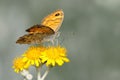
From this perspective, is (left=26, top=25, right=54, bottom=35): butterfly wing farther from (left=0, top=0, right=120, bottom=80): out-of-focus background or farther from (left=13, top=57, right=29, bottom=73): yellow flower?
(left=0, top=0, right=120, bottom=80): out-of-focus background

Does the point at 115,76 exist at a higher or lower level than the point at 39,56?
lower

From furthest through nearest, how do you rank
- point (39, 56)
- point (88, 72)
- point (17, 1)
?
1. point (17, 1)
2. point (88, 72)
3. point (39, 56)

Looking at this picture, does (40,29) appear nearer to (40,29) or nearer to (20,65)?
(40,29)

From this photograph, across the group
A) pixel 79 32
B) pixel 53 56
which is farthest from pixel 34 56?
pixel 79 32

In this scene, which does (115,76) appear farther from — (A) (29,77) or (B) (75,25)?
(A) (29,77)

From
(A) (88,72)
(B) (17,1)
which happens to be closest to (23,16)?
(B) (17,1)

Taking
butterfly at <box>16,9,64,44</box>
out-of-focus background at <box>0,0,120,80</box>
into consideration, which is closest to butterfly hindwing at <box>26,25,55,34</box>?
butterfly at <box>16,9,64,44</box>
